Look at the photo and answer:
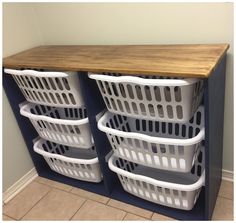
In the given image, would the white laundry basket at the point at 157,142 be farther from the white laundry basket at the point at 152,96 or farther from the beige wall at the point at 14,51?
the beige wall at the point at 14,51

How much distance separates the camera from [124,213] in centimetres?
151

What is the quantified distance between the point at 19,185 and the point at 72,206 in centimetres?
46

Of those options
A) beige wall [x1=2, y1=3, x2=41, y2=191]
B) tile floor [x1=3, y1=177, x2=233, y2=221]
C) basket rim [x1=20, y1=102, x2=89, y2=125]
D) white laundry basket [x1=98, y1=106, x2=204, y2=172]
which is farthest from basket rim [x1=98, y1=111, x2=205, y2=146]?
beige wall [x1=2, y1=3, x2=41, y2=191]

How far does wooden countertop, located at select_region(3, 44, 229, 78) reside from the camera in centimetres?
105

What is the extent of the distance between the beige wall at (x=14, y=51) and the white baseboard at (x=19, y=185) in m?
0.03

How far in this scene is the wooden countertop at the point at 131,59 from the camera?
105cm

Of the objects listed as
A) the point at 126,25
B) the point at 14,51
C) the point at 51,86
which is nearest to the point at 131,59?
the point at 126,25

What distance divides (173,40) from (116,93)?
0.46 m

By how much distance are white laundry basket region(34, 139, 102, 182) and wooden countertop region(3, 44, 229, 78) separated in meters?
0.58

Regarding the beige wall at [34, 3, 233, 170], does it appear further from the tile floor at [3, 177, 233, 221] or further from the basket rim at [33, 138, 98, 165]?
the basket rim at [33, 138, 98, 165]

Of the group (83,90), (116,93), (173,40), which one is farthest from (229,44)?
(83,90)

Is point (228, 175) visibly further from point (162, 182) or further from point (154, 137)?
point (154, 137)

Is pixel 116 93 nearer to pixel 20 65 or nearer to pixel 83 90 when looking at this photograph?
pixel 83 90

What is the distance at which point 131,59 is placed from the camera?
1.25m
